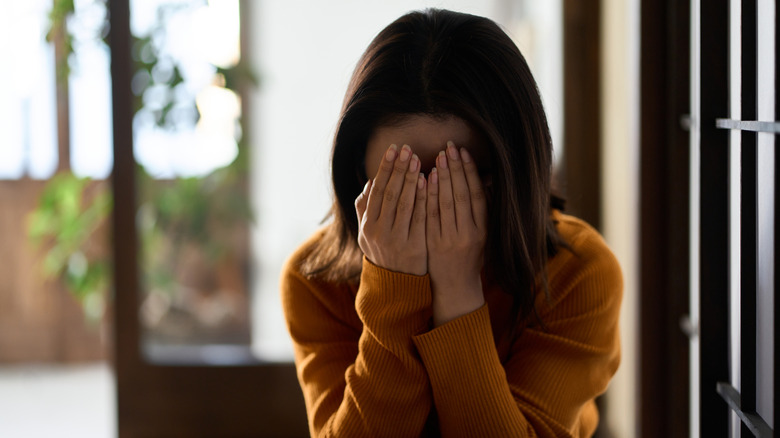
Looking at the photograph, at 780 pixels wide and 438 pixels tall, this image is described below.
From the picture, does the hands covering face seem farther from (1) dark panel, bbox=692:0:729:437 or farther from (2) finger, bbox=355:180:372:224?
(1) dark panel, bbox=692:0:729:437

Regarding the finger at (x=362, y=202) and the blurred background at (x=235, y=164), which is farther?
the blurred background at (x=235, y=164)

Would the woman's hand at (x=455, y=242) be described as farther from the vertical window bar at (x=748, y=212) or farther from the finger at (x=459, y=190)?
the vertical window bar at (x=748, y=212)

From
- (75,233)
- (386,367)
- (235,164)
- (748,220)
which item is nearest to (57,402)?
(75,233)

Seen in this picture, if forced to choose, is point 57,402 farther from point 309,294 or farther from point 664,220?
point 664,220

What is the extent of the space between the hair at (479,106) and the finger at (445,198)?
6 cm

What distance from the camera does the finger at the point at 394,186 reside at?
1.02m

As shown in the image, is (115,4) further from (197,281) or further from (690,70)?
(690,70)

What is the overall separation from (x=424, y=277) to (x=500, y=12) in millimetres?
1424

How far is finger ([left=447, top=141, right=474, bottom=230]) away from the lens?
3.35 feet

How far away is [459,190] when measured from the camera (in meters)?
1.05

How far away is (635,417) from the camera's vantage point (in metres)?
1.77

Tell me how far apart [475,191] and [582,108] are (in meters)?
1.29

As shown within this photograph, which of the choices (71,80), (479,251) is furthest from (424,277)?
(71,80)

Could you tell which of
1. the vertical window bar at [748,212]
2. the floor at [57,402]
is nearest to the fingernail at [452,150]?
the vertical window bar at [748,212]
